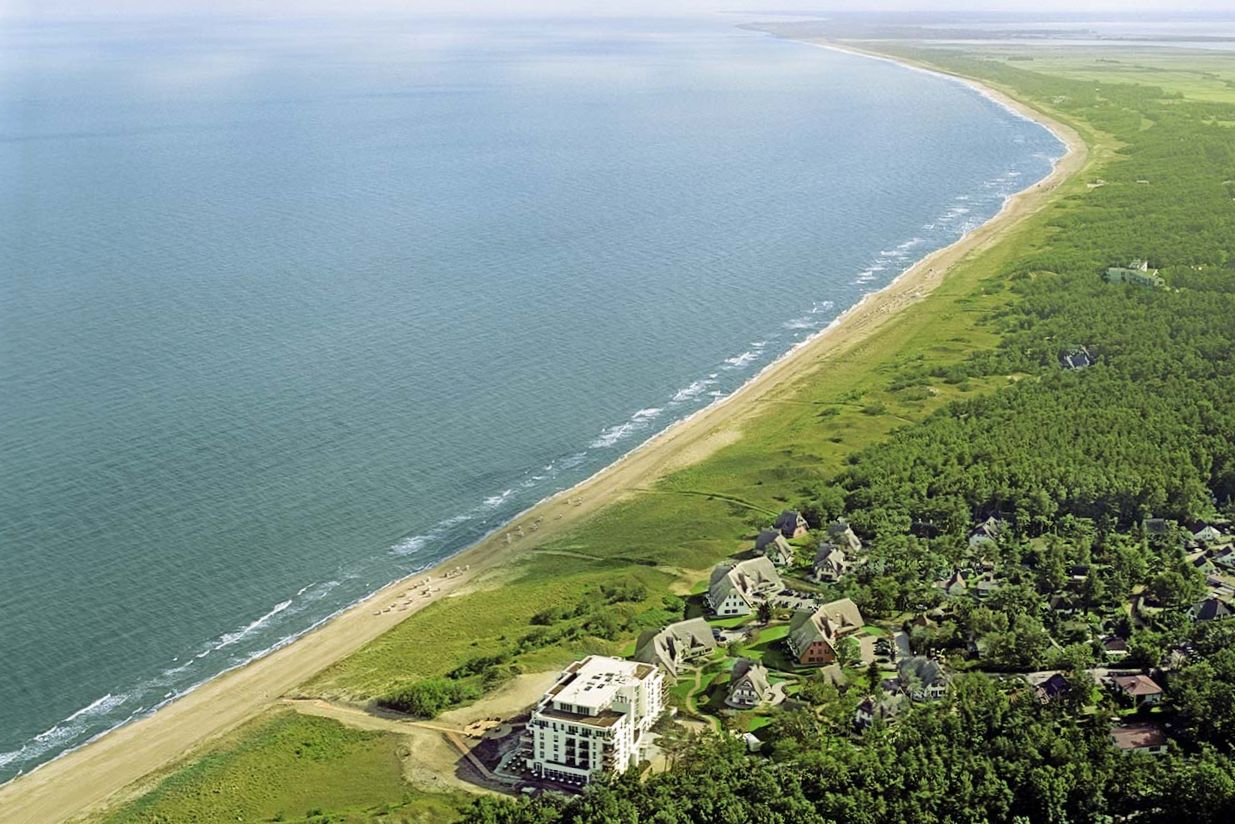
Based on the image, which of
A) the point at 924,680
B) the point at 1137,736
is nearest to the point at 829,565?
the point at 924,680

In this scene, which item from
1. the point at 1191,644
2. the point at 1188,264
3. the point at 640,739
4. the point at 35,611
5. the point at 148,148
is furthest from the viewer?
the point at 148,148

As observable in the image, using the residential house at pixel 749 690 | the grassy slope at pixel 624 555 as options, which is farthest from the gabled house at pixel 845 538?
the residential house at pixel 749 690

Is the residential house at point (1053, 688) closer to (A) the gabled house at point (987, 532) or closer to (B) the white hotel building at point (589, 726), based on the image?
(B) the white hotel building at point (589, 726)

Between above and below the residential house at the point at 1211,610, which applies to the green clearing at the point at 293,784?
below

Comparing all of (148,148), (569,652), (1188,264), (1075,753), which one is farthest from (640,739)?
(148,148)

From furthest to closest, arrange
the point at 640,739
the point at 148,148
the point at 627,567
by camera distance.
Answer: the point at 148,148
the point at 627,567
the point at 640,739

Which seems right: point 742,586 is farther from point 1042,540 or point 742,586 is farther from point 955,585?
point 1042,540

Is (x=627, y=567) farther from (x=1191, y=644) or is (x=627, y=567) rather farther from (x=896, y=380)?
(x=896, y=380)
